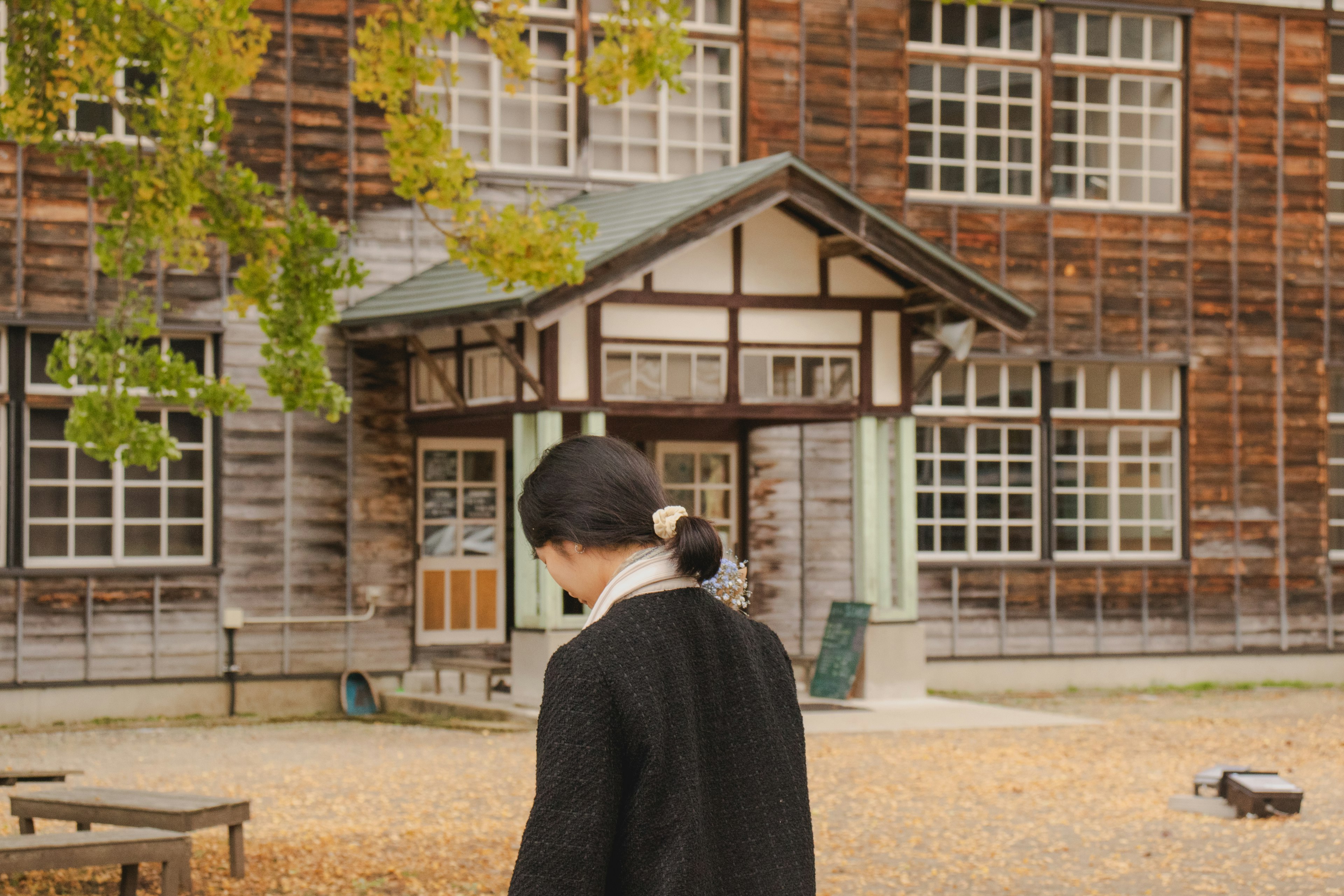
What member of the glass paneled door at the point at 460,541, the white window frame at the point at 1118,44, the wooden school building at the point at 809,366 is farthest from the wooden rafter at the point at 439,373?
the white window frame at the point at 1118,44

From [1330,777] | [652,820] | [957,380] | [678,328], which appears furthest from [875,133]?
[652,820]

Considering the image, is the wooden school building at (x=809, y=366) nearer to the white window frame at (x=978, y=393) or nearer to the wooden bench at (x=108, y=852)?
the white window frame at (x=978, y=393)

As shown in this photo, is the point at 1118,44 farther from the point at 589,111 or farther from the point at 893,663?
the point at 893,663

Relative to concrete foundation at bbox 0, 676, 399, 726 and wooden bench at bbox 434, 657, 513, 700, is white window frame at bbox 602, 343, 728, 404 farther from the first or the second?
concrete foundation at bbox 0, 676, 399, 726

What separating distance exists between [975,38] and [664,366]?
5142 mm

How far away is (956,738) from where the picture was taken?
11477 mm

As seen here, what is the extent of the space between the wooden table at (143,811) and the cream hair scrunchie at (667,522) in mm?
4620

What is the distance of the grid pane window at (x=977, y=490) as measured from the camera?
14945 mm

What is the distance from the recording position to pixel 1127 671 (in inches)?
606

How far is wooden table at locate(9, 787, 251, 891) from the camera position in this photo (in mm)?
6457

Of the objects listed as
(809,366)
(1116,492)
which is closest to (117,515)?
(809,366)

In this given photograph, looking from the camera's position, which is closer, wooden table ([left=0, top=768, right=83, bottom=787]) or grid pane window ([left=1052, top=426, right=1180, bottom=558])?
wooden table ([left=0, top=768, right=83, bottom=787])

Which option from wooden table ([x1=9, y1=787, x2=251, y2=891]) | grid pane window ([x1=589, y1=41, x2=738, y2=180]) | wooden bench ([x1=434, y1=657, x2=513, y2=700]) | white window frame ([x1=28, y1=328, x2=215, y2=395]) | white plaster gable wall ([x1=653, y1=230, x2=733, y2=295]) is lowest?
wooden bench ([x1=434, y1=657, x2=513, y2=700])

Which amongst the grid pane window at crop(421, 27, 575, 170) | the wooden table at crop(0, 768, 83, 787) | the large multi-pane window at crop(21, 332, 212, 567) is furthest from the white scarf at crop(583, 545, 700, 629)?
the grid pane window at crop(421, 27, 575, 170)
